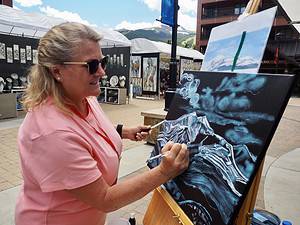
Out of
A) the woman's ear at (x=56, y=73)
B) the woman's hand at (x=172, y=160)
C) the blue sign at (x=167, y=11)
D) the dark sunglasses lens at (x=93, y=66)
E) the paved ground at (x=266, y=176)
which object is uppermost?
the blue sign at (x=167, y=11)

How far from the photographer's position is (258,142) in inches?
39.8

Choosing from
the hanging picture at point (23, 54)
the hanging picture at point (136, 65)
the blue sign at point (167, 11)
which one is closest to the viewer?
the blue sign at point (167, 11)

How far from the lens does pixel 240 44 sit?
1422mm

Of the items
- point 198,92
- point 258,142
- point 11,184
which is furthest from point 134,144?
point 258,142

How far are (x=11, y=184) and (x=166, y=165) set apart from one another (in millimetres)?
3154

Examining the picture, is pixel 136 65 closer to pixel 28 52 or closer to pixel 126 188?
pixel 28 52

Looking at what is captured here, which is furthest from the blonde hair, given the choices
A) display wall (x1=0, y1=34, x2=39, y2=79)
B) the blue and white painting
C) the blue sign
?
display wall (x1=0, y1=34, x2=39, y2=79)

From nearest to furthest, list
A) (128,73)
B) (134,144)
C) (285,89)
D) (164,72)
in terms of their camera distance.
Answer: (285,89), (134,144), (128,73), (164,72)

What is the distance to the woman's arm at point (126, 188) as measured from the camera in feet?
3.48

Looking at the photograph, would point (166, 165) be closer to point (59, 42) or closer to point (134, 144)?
point (59, 42)

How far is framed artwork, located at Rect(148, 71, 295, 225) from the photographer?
39.7 inches

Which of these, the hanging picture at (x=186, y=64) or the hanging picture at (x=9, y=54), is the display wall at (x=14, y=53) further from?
the hanging picture at (x=186, y=64)

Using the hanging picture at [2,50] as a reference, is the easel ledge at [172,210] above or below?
below

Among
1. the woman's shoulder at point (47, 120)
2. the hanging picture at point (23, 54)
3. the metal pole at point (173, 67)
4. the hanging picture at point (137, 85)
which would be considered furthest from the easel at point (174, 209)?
the hanging picture at point (137, 85)
